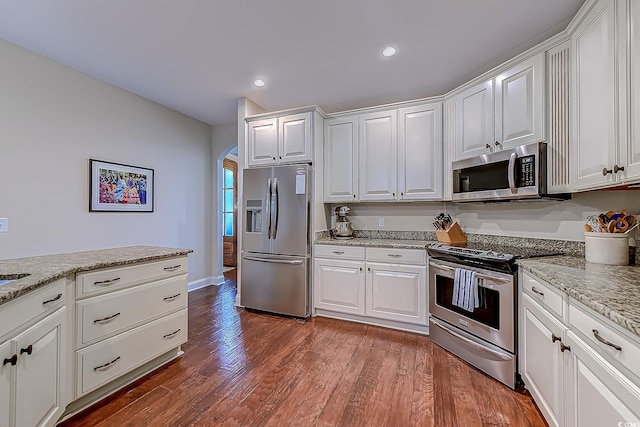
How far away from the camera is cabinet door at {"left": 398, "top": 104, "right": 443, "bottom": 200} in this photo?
2895 mm

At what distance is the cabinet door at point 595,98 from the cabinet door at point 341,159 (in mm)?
1931

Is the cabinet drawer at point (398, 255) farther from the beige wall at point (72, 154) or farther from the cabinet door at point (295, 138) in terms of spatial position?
the beige wall at point (72, 154)

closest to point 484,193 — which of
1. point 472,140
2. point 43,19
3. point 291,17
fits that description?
point 472,140

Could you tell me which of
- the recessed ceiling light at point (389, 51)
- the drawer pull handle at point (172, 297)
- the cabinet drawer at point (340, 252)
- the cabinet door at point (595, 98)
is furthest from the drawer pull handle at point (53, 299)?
the cabinet door at point (595, 98)

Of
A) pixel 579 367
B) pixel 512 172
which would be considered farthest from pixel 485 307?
pixel 512 172

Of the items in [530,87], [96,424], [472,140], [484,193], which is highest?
[530,87]

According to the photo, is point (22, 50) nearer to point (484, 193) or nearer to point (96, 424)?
point (96, 424)

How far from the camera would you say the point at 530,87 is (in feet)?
6.86

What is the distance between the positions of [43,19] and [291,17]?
6.10ft

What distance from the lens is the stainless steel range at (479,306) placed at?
1.91 m

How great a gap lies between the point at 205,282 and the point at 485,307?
12.8ft

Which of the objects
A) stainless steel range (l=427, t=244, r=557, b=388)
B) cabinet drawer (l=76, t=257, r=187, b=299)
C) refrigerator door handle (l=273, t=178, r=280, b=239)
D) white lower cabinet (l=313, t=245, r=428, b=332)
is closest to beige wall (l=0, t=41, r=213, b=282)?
cabinet drawer (l=76, t=257, r=187, b=299)

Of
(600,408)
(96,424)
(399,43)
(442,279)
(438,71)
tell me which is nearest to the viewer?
(600,408)

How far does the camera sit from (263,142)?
3.47 m
